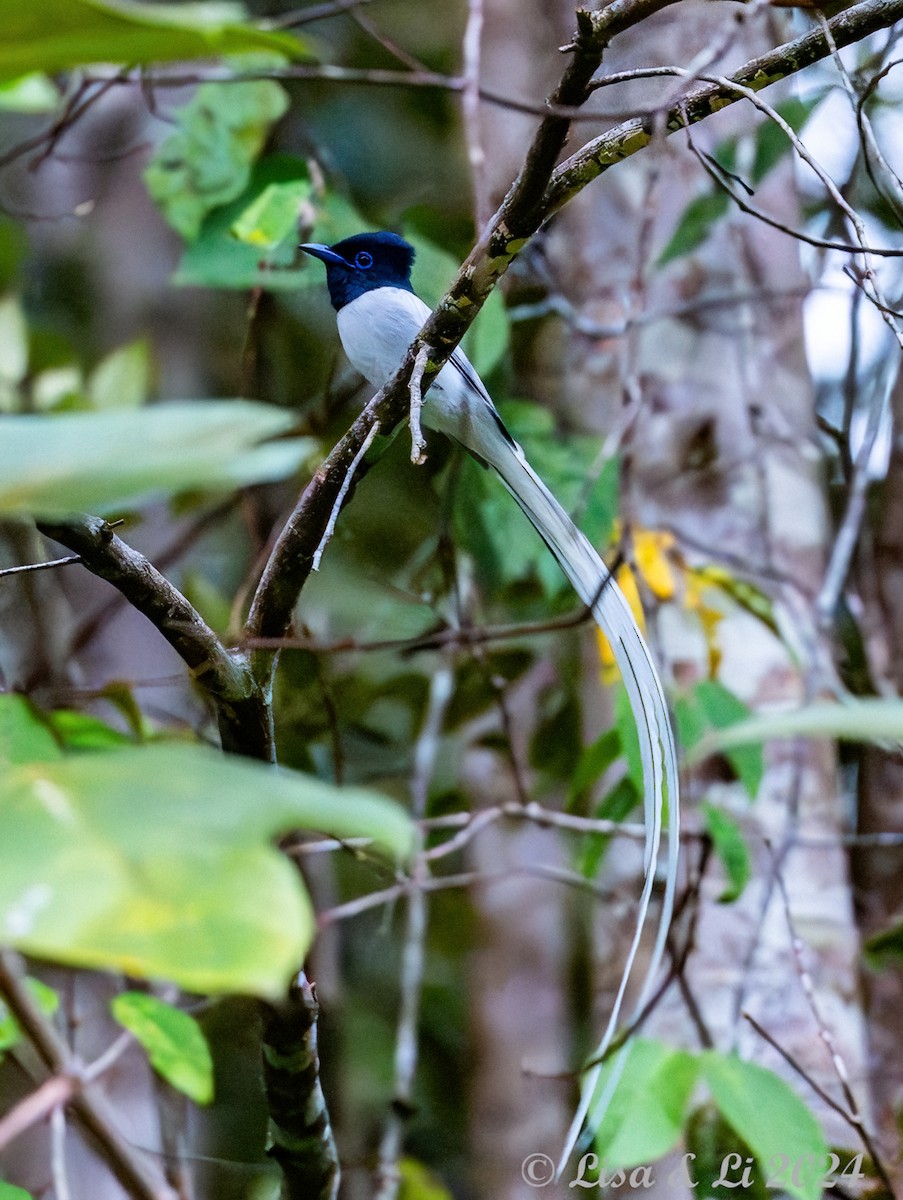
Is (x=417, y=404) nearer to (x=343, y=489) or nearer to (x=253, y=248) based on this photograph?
(x=343, y=489)

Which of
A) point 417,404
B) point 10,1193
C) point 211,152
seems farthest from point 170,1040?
point 211,152

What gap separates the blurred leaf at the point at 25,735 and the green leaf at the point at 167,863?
741 millimetres

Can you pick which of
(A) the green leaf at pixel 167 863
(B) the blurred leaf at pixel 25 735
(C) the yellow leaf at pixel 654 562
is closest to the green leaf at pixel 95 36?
(A) the green leaf at pixel 167 863

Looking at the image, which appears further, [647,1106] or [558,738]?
[558,738]

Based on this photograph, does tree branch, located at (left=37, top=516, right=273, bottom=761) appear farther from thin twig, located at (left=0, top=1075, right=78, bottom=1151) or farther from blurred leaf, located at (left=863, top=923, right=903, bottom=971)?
blurred leaf, located at (left=863, top=923, right=903, bottom=971)

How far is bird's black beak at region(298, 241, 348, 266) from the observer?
6.95 ft

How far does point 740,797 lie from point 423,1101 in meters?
1.40

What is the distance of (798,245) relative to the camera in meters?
2.69

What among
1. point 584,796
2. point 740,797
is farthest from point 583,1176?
point 584,796

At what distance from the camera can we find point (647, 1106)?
1176 mm

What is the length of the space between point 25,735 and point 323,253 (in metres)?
1.27

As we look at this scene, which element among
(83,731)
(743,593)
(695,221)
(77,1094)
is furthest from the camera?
(695,221)

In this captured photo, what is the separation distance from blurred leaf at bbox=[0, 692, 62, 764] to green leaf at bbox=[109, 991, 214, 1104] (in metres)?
0.28

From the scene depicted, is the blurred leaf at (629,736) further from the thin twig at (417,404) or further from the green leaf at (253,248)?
the green leaf at (253,248)
